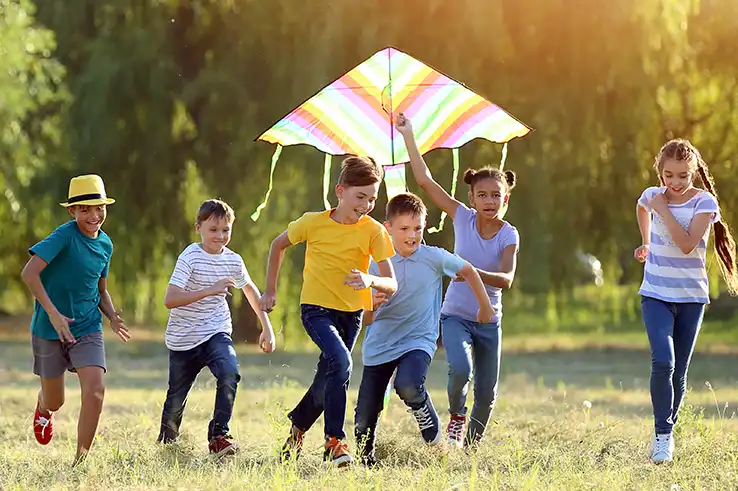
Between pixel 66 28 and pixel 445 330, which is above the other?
pixel 66 28

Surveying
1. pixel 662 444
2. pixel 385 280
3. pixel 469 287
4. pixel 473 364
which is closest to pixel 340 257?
pixel 385 280

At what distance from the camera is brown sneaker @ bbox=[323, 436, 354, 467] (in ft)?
21.2

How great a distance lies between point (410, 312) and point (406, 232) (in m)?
0.42

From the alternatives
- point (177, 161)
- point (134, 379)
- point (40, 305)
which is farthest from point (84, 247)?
point (177, 161)

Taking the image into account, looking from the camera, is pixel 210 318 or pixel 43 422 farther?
pixel 43 422

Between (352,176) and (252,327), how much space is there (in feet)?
42.7

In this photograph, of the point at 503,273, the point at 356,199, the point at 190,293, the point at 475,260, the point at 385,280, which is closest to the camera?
the point at 385,280

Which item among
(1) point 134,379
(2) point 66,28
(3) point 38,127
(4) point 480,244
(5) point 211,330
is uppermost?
(2) point 66,28

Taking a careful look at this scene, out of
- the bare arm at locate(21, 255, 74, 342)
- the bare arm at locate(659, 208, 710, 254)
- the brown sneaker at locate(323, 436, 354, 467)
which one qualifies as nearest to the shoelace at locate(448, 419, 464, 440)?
the brown sneaker at locate(323, 436, 354, 467)

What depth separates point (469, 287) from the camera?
24.1 feet

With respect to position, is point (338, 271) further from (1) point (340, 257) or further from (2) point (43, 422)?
(2) point (43, 422)

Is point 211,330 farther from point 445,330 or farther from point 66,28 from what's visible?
point 66,28

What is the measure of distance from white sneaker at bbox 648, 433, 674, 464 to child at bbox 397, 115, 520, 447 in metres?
0.93

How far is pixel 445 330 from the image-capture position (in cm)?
727
